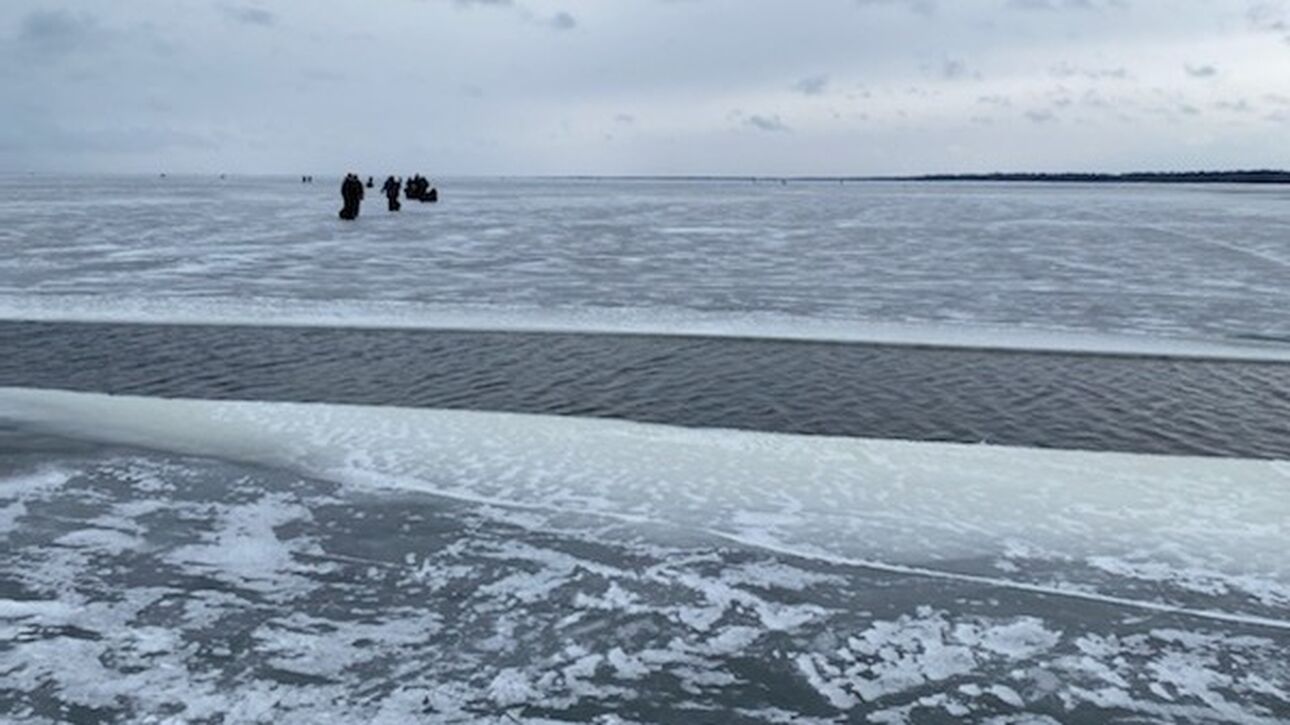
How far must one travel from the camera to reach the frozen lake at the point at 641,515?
165 inches

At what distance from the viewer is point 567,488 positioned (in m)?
6.86

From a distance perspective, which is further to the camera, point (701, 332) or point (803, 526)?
point (701, 332)

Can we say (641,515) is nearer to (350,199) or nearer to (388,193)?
(350,199)

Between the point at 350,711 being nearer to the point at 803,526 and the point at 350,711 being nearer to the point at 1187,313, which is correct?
the point at 803,526

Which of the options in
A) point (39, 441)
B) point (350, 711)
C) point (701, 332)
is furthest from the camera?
point (701, 332)

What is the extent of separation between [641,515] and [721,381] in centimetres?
426

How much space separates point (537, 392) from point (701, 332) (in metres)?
3.88

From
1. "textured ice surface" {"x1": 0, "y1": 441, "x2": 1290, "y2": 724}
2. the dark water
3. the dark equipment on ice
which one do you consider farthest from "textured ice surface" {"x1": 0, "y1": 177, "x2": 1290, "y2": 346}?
the dark equipment on ice

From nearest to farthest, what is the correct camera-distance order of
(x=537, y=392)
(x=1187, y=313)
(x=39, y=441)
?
(x=39, y=441), (x=537, y=392), (x=1187, y=313)

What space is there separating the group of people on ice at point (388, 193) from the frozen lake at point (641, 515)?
26798mm

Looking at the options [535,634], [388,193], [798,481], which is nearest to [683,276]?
[798,481]

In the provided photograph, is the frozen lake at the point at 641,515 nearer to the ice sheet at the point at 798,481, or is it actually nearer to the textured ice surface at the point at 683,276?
the ice sheet at the point at 798,481

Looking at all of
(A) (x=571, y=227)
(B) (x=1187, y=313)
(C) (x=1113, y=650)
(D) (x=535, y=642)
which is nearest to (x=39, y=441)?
(D) (x=535, y=642)

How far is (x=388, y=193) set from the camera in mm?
47938
